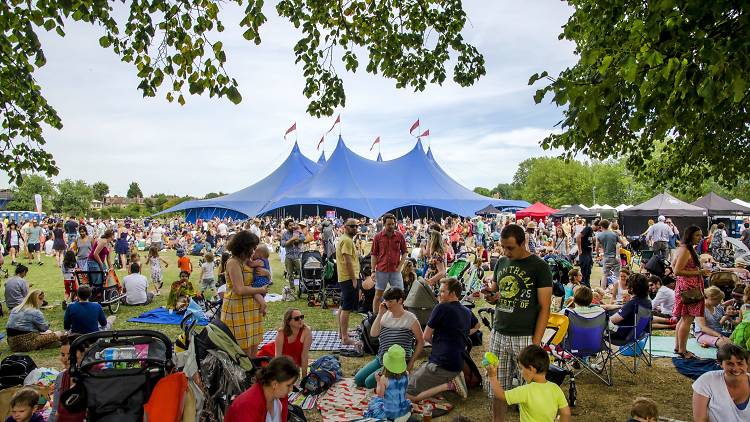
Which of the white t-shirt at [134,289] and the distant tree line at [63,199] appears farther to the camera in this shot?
the distant tree line at [63,199]

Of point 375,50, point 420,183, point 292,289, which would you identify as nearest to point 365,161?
point 420,183

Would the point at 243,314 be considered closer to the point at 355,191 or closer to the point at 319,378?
the point at 319,378

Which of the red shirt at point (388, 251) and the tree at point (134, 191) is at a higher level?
the tree at point (134, 191)

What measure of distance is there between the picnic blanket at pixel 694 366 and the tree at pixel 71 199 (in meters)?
81.1

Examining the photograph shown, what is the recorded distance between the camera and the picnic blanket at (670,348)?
622 cm

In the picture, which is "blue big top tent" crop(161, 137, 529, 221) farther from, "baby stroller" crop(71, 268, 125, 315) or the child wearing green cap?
the child wearing green cap

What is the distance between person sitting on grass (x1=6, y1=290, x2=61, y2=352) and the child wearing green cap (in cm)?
481

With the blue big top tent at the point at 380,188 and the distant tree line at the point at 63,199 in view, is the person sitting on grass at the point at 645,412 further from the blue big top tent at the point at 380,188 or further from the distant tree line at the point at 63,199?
the distant tree line at the point at 63,199

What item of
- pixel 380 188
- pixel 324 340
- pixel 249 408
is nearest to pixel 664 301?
pixel 324 340

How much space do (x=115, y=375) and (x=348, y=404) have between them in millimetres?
2180

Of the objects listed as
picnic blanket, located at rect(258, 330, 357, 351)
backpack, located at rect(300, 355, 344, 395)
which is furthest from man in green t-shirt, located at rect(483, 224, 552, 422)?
picnic blanket, located at rect(258, 330, 357, 351)

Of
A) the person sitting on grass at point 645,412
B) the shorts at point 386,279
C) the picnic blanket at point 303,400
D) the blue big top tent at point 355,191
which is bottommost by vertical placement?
the picnic blanket at point 303,400

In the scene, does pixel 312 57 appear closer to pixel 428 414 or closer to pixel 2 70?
pixel 2 70

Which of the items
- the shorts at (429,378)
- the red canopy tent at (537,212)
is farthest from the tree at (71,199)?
the shorts at (429,378)
